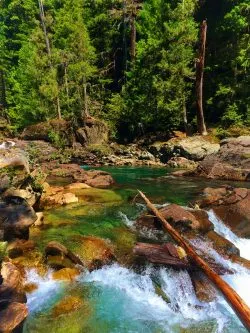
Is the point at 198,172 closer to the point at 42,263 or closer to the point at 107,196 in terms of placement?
the point at 107,196

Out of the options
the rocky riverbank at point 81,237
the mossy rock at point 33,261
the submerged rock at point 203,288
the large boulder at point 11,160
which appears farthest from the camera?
the large boulder at point 11,160

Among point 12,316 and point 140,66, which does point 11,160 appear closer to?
point 12,316

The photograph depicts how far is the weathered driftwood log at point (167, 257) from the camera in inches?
364

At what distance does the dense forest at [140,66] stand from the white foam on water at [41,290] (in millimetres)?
25678

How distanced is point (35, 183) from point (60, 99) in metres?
26.2

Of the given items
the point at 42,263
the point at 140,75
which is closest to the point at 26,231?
the point at 42,263

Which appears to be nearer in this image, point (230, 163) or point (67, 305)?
point (67, 305)

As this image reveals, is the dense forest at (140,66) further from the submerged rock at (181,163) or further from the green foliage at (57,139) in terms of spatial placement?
the submerged rock at (181,163)

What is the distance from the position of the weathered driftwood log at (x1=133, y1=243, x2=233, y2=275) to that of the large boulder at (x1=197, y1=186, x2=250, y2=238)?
3.39 metres

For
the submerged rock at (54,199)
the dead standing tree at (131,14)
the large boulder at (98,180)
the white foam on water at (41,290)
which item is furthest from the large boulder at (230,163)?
the dead standing tree at (131,14)

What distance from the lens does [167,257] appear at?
31.4 ft

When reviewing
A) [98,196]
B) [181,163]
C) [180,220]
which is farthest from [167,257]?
[181,163]

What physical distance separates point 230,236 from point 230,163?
11.7m

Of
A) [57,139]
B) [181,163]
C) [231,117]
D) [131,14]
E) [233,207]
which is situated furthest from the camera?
[131,14]
